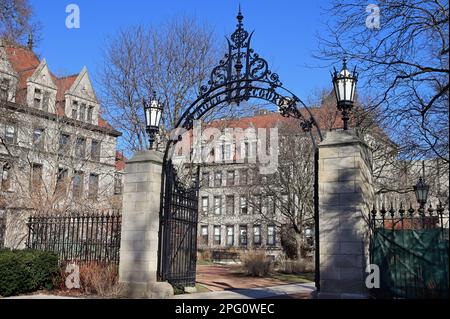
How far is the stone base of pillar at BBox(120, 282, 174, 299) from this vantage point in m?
12.8

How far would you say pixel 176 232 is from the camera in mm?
14156

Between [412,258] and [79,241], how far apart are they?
1106cm

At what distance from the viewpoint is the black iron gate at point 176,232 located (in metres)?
13.5

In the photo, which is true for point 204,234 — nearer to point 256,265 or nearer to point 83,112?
point 83,112

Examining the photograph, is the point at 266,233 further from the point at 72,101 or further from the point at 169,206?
the point at 169,206

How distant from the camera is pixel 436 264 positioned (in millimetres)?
9828

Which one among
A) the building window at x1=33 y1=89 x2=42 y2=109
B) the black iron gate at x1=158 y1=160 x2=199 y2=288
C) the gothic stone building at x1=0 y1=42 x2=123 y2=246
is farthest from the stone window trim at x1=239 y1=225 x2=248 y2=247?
the black iron gate at x1=158 y1=160 x2=199 y2=288

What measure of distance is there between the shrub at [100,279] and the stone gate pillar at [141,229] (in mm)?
485

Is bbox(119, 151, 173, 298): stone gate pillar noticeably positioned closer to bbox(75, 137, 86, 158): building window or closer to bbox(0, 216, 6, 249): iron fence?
bbox(0, 216, 6, 249): iron fence

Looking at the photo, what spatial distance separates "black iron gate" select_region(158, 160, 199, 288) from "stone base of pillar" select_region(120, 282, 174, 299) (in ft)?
1.30

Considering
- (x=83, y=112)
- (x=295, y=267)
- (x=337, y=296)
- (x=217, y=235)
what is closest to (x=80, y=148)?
(x=83, y=112)

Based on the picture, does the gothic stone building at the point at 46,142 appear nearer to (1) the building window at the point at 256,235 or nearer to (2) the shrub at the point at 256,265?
(2) the shrub at the point at 256,265
